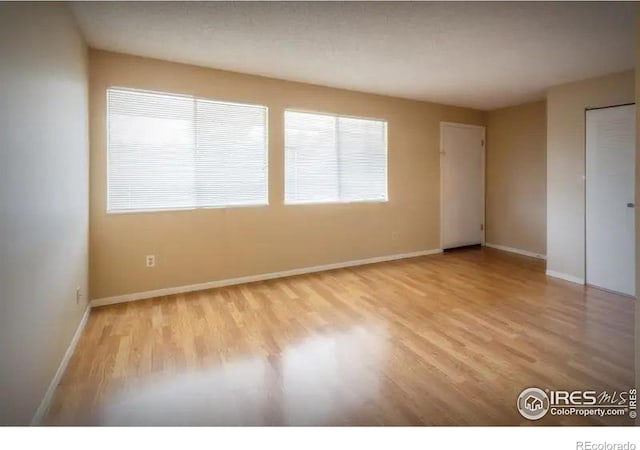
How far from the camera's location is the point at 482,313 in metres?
2.94

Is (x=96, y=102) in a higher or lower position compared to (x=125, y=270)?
higher

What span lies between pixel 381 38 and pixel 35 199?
8.80 ft

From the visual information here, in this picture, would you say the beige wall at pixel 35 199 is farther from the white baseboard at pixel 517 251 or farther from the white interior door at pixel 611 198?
the white baseboard at pixel 517 251

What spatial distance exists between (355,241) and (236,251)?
1.70 metres

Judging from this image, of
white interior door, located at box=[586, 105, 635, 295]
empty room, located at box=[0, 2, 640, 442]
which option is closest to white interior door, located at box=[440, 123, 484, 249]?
empty room, located at box=[0, 2, 640, 442]

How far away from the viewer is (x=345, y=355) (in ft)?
7.38

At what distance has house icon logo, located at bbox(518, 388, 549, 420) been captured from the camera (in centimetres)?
165

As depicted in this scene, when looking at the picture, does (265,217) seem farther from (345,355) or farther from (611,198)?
(611,198)

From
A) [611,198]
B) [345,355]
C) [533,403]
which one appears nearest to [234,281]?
[345,355]

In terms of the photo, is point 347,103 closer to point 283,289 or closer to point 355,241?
point 355,241

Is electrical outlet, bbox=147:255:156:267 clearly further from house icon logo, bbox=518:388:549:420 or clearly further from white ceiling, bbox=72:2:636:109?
house icon logo, bbox=518:388:549:420

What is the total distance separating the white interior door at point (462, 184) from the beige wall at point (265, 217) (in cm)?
21

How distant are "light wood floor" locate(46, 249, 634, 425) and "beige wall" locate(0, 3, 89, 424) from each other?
0.36 metres
